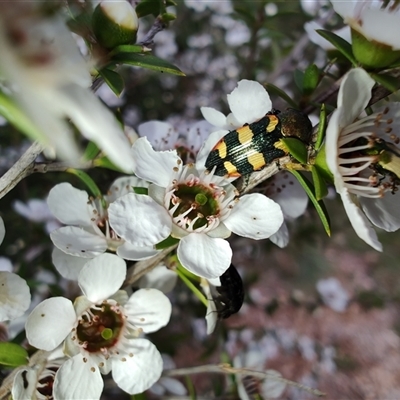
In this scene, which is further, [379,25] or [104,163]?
[104,163]

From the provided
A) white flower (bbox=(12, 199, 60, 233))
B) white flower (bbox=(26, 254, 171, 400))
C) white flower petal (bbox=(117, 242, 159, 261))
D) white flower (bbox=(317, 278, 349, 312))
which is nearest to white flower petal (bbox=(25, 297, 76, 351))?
white flower (bbox=(26, 254, 171, 400))

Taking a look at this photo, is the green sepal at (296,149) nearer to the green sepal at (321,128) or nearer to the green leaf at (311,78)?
the green sepal at (321,128)

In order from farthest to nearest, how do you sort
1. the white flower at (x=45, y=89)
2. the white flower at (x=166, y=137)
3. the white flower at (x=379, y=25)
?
the white flower at (x=166, y=137) → the white flower at (x=379, y=25) → the white flower at (x=45, y=89)

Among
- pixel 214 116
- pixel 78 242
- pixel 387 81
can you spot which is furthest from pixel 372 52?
pixel 78 242

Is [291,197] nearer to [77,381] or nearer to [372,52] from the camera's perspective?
[372,52]

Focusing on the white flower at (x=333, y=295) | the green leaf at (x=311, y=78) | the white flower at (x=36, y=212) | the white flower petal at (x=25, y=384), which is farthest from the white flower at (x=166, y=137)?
the white flower at (x=333, y=295)

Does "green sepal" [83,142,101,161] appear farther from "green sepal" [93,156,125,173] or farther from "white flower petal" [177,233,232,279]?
"white flower petal" [177,233,232,279]

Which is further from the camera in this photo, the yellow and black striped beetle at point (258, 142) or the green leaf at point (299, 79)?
the green leaf at point (299, 79)
